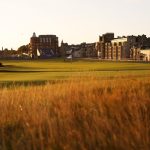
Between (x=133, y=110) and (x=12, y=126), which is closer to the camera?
(x=133, y=110)

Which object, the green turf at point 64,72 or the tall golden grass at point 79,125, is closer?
the tall golden grass at point 79,125

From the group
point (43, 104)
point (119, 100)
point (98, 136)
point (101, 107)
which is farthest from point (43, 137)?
point (43, 104)

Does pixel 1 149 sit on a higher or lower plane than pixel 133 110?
lower

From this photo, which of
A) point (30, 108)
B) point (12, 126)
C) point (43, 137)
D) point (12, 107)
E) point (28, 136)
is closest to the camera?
point (43, 137)

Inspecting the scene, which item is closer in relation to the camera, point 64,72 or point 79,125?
point 79,125

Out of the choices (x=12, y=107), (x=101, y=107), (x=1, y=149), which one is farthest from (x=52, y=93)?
(x=1, y=149)

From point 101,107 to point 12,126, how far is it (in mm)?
2188

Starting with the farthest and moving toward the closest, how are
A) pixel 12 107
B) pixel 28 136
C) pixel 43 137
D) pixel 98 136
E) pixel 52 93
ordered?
pixel 52 93, pixel 12 107, pixel 28 136, pixel 43 137, pixel 98 136

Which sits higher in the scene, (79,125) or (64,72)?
(79,125)

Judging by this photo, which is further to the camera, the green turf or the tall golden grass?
the green turf

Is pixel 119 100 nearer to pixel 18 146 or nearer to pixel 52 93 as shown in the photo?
pixel 18 146

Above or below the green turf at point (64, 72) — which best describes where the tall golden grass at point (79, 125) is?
above

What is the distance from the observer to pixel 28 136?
9.09 metres

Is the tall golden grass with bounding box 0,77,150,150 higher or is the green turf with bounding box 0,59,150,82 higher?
the tall golden grass with bounding box 0,77,150,150
